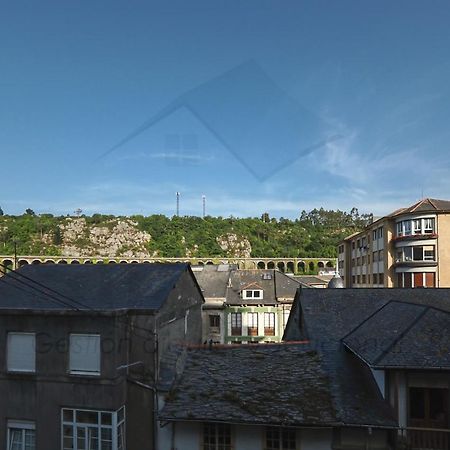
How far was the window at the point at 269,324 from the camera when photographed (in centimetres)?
3219

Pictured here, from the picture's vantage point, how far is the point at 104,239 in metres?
141

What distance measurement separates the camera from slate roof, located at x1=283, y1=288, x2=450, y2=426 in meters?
10.5

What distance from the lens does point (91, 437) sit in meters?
11.4

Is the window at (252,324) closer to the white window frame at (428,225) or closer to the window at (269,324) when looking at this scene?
the window at (269,324)

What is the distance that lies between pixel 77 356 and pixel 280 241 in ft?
412

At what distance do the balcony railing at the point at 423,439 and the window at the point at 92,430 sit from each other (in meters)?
8.10

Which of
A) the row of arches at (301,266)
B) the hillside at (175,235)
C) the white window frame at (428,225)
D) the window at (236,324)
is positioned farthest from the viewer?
the hillside at (175,235)

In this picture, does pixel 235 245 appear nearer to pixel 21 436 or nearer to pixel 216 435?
pixel 21 436

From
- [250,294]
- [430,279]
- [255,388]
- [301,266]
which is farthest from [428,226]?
[301,266]

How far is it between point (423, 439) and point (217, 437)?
569 centimetres

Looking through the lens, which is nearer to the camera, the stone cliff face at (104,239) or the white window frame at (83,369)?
the white window frame at (83,369)

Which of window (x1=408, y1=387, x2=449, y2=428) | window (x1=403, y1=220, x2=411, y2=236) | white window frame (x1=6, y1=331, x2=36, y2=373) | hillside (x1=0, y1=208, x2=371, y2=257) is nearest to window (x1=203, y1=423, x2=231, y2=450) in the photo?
window (x1=408, y1=387, x2=449, y2=428)

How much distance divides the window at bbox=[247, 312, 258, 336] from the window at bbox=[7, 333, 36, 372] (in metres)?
22.4

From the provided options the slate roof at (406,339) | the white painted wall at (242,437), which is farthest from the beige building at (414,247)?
the white painted wall at (242,437)
